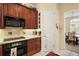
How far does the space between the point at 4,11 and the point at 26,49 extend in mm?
677

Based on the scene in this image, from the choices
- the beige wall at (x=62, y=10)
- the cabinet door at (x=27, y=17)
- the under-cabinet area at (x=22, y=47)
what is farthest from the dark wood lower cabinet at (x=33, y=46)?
the beige wall at (x=62, y=10)

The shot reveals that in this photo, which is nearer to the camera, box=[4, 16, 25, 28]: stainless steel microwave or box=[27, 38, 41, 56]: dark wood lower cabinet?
box=[4, 16, 25, 28]: stainless steel microwave

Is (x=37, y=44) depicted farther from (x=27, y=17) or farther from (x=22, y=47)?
(x=27, y=17)

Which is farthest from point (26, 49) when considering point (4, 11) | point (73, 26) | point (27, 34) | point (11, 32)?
point (73, 26)

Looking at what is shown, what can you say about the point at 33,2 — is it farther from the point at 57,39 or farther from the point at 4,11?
the point at 57,39

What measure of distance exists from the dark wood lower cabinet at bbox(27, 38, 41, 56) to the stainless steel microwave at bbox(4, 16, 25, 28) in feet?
0.94

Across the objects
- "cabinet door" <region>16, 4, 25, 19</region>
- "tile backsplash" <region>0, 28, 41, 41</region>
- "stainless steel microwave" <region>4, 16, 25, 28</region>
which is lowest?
"tile backsplash" <region>0, 28, 41, 41</region>

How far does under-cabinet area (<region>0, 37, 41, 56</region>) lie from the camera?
182cm

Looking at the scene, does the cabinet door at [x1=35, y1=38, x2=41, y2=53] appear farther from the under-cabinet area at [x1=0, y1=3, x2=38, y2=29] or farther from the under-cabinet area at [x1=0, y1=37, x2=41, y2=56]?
the under-cabinet area at [x1=0, y1=3, x2=38, y2=29]

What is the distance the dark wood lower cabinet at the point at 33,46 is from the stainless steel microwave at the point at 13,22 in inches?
11.3

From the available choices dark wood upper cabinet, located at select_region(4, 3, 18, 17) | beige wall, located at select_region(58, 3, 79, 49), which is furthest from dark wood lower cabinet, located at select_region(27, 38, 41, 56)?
dark wood upper cabinet, located at select_region(4, 3, 18, 17)

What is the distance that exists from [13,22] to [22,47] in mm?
414

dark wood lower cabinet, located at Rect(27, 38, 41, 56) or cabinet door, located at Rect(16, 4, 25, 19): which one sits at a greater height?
cabinet door, located at Rect(16, 4, 25, 19)

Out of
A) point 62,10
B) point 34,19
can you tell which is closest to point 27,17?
point 34,19
